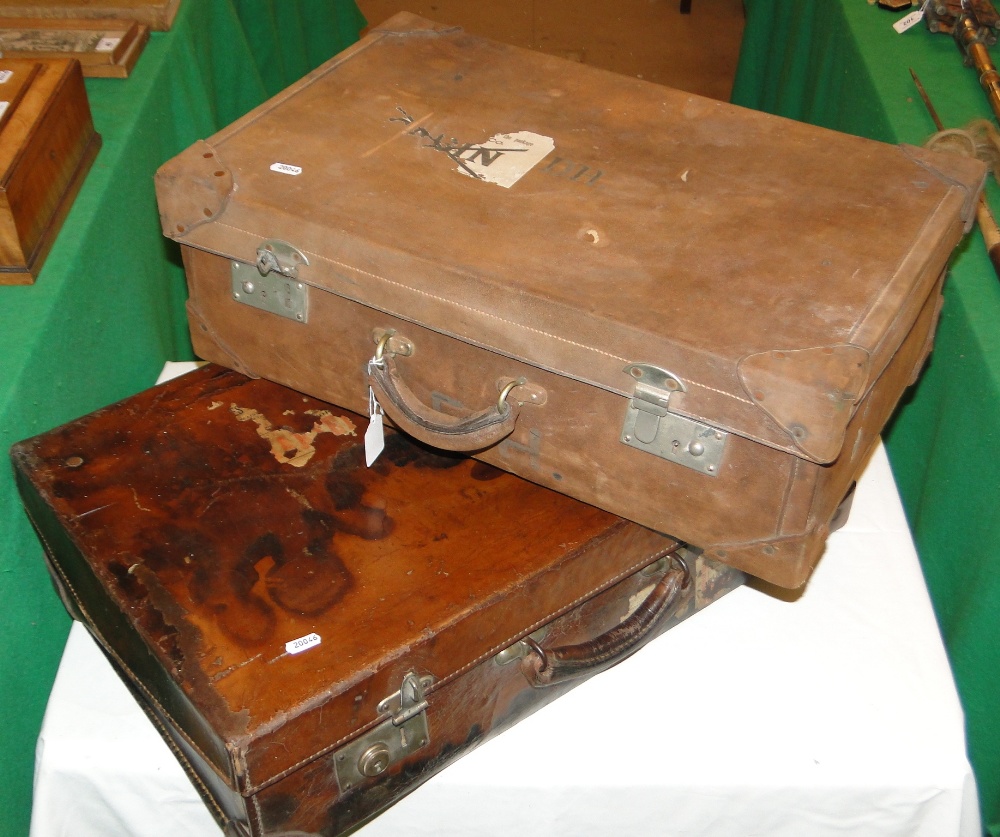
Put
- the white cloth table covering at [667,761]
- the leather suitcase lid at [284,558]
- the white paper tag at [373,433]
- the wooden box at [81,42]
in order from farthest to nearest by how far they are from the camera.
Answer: the wooden box at [81,42] → the white paper tag at [373,433] → the white cloth table covering at [667,761] → the leather suitcase lid at [284,558]

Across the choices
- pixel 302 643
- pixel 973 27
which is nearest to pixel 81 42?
pixel 302 643

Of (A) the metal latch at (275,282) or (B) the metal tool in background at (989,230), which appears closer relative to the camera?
(A) the metal latch at (275,282)

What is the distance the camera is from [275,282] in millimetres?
1273

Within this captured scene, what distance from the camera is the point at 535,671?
1.17 metres

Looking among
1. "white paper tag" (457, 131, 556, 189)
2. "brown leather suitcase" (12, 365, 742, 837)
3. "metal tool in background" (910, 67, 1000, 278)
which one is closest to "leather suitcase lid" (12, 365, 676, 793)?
"brown leather suitcase" (12, 365, 742, 837)

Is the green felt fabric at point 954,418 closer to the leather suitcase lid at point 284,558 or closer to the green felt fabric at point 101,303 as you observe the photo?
the leather suitcase lid at point 284,558

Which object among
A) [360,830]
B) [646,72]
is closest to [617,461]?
[360,830]

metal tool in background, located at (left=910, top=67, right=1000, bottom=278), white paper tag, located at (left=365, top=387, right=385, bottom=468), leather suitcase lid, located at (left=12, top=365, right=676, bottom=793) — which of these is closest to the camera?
leather suitcase lid, located at (left=12, top=365, right=676, bottom=793)

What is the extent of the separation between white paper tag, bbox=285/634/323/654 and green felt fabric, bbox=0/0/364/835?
1.18 ft

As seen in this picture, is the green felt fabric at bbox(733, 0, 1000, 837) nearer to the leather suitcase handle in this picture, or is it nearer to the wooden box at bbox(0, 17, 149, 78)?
the leather suitcase handle

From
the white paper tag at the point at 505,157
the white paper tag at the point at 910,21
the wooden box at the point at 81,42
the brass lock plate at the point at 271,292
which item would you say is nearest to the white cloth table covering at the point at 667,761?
the brass lock plate at the point at 271,292

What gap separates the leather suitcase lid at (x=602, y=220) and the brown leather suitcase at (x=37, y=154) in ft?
0.52

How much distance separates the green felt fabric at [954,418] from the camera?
1271 millimetres

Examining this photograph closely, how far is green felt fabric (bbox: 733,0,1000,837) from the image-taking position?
127 cm
